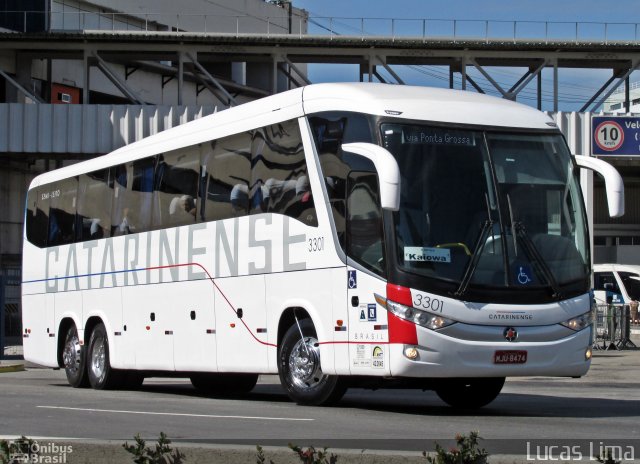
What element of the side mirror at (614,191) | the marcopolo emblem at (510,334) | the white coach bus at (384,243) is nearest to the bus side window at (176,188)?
the white coach bus at (384,243)

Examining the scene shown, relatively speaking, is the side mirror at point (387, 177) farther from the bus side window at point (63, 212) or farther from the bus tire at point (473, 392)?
the bus side window at point (63, 212)

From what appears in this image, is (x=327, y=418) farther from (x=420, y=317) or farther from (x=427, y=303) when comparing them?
(x=427, y=303)

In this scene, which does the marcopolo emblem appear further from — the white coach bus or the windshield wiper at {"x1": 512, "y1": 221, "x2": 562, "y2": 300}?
the windshield wiper at {"x1": 512, "y1": 221, "x2": 562, "y2": 300}

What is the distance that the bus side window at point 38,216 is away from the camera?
22656 millimetres

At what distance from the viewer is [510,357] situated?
43.7 ft

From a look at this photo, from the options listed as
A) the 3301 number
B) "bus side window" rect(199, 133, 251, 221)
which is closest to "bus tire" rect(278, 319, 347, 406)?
the 3301 number

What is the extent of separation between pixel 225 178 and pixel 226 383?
416 cm

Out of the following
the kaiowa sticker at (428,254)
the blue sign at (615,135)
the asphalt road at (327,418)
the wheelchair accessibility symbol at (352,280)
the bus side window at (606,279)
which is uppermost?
the blue sign at (615,135)

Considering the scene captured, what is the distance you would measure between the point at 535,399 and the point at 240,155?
212 inches

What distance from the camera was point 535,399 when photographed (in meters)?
17.5

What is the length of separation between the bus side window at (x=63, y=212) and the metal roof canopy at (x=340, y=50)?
2315cm

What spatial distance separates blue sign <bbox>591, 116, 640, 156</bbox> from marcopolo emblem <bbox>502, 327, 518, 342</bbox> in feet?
97.3

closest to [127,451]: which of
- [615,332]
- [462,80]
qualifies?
[615,332]

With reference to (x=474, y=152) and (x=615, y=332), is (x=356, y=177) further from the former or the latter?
(x=615, y=332)
